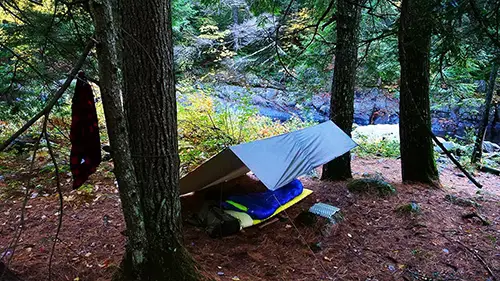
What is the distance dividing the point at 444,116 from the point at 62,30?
1105cm

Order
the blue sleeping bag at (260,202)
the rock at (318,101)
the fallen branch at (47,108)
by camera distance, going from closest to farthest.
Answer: the fallen branch at (47,108), the blue sleeping bag at (260,202), the rock at (318,101)

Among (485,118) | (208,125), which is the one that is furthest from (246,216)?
(485,118)

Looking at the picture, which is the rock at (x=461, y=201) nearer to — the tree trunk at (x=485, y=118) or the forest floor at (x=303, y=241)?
the forest floor at (x=303, y=241)

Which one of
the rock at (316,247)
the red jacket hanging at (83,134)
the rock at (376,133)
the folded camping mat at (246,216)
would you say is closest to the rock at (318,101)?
the rock at (376,133)

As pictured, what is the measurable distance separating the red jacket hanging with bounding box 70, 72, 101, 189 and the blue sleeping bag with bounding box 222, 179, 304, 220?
1421 millimetres

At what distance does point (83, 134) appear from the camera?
1.55m

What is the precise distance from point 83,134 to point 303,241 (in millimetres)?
1826

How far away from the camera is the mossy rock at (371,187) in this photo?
11.2 feet

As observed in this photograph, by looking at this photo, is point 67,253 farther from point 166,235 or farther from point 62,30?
point 62,30

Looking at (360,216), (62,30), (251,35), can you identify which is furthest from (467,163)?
(62,30)

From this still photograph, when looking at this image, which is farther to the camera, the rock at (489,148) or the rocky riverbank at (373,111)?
the rocky riverbank at (373,111)

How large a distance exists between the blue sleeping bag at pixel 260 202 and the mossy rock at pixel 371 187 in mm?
828

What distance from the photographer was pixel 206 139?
17.4ft

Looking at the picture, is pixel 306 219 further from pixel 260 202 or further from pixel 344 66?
pixel 344 66
